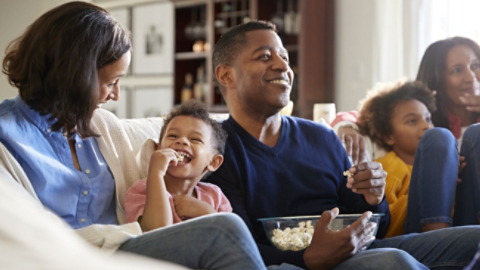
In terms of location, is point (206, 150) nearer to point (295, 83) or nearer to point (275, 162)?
point (275, 162)

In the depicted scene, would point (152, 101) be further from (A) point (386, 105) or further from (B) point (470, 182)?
(B) point (470, 182)

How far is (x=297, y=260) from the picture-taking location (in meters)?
1.59

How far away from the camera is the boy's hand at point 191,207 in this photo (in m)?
1.64

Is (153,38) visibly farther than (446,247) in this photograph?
Yes

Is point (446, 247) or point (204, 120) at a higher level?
point (204, 120)

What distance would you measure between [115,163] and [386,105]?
131cm

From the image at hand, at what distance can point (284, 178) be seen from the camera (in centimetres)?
185

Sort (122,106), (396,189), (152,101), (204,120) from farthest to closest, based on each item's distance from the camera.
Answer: (122,106) < (152,101) < (396,189) < (204,120)

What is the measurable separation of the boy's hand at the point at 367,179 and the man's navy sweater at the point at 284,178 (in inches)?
4.2

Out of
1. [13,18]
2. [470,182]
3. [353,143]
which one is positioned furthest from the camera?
[13,18]

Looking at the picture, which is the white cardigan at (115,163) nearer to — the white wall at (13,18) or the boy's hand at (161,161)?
the boy's hand at (161,161)

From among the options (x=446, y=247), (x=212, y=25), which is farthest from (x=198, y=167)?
(x=212, y=25)

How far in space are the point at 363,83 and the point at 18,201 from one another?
4.12m

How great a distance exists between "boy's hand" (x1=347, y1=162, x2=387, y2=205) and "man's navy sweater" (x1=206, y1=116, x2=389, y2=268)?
0.35ft
